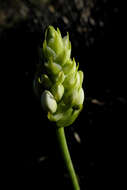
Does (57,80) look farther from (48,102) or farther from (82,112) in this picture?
(82,112)

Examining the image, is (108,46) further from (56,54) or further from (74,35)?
(56,54)

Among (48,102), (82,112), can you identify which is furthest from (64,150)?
(82,112)

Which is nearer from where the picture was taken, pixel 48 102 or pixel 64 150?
pixel 48 102

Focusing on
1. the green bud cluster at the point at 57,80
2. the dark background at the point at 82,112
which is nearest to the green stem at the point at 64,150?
the green bud cluster at the point at 57,80

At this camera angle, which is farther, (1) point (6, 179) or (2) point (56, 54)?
(1) point (6, 179)

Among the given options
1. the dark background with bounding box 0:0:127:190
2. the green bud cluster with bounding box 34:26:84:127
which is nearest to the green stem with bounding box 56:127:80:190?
the green bud cluster with bounding box 34:26:84:127

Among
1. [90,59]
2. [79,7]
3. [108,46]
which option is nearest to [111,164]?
[90,59]

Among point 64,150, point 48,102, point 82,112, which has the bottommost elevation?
point 64,150
